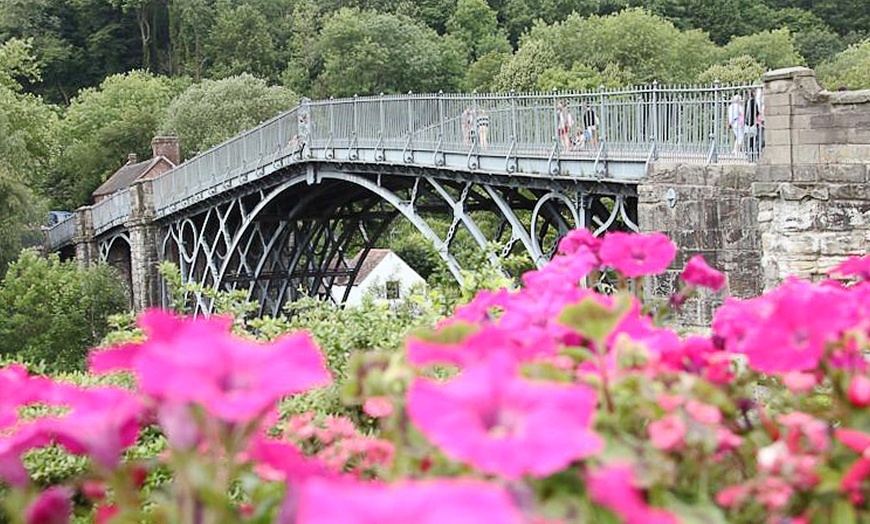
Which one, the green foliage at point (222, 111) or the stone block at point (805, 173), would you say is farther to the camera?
the green foliage at point (222, 111)

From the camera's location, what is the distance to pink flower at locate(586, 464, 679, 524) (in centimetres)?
167

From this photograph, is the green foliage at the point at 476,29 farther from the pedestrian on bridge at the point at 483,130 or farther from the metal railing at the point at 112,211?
the pedestrian on bridge at the point at 483,130

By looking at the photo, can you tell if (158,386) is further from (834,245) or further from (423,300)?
(834,245)

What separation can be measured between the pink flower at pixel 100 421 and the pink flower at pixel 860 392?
1.22 meters

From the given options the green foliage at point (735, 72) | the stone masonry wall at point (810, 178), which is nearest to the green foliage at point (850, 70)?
the green foliage at point (735, 72)

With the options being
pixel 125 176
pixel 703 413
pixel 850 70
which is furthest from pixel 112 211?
pixel 703 413

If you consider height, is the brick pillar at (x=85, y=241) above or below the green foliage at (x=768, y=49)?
below

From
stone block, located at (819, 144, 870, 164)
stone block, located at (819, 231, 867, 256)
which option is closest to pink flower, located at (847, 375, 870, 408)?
stone block, located at (819, 231, 867, 256)

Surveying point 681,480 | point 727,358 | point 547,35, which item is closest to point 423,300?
point 727,358

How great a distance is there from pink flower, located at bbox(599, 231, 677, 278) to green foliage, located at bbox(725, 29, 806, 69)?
206 ft

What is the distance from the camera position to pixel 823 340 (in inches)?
89.6

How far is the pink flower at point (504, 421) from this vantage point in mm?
1616

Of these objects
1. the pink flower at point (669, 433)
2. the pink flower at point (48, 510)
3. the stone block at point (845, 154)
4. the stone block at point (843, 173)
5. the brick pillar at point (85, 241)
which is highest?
the stone block at point (845, 154)

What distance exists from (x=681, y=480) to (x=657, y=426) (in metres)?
0.16
